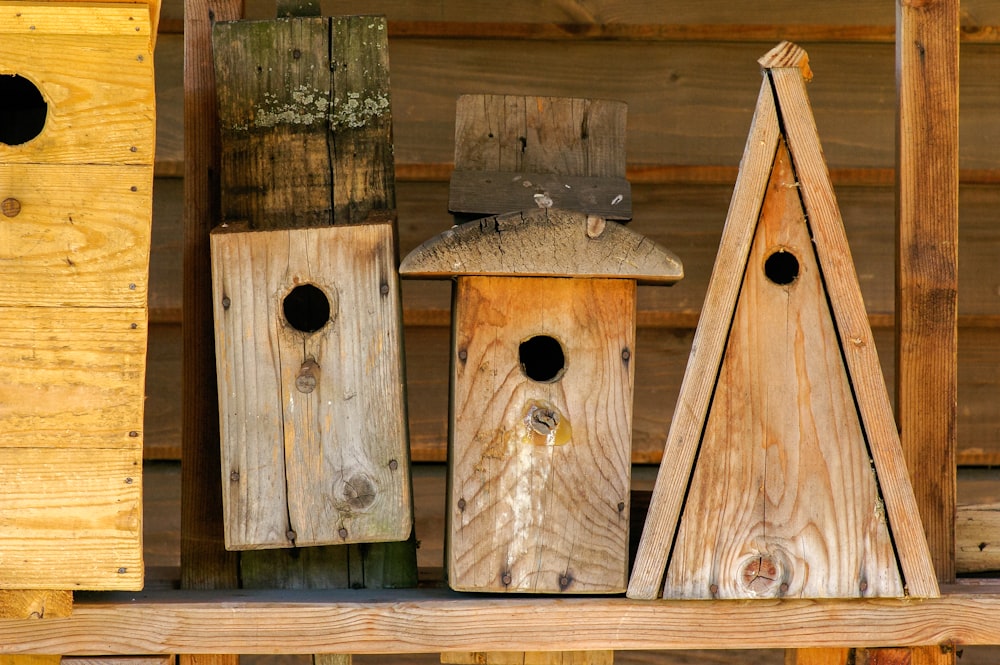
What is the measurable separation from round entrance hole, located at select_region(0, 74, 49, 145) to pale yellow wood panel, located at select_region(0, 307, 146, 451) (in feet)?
1.99

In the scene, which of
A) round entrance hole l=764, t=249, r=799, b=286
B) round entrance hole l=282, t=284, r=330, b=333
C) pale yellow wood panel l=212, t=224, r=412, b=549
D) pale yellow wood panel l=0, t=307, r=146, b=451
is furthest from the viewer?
round entrance hole l=282, t=284, r=330, b=333

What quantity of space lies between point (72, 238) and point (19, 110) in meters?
0.64

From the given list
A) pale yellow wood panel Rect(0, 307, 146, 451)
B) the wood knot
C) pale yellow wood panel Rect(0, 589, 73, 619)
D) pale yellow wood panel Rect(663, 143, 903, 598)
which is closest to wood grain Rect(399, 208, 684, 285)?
pale yellow wood panel Rect(663, 143, 903, 598)

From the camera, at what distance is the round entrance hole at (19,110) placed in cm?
200

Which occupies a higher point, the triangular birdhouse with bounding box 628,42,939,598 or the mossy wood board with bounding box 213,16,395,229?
the mossy wood board with bounding box 213,16,395,229

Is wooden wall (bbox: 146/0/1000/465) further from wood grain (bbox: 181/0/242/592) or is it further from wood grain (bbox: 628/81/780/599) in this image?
wood grain (bbox: 628/81/780/599)

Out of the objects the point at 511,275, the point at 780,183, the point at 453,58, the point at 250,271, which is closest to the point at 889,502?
the point at 780,183

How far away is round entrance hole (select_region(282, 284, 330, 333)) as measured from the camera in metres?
1.96

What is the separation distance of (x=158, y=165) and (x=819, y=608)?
179cm

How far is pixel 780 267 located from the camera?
5.99ft

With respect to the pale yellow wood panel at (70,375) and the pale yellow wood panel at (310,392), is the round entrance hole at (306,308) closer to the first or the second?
the pale yellow wood panel at (310,392)

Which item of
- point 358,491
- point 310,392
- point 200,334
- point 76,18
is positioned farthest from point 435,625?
point 76,18

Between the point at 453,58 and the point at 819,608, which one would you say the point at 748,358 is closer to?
the point at 819,608

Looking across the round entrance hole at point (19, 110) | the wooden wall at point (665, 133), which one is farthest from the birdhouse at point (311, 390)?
the wooden wall at point (665, 133)
